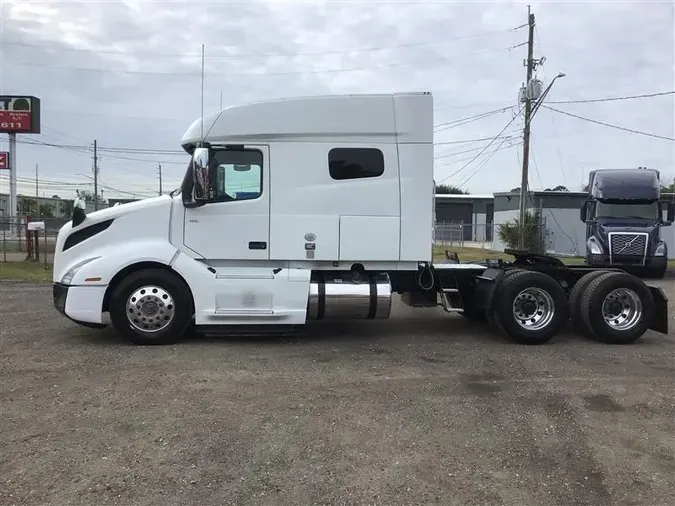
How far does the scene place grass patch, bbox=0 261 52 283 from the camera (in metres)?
16.2

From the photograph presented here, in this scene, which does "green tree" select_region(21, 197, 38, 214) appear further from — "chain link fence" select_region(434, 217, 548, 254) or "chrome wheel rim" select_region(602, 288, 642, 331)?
"chrome wheel rim" select_region(602, 288, 642, 331)

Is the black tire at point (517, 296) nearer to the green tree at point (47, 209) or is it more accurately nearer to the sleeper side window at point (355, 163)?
the sleeper side window at point (355, 163)

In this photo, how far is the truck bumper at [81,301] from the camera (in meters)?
7.34

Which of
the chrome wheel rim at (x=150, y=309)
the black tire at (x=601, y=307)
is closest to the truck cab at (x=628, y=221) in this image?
the black tire at (x=601, y=307)

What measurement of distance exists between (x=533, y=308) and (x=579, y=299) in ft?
2.30

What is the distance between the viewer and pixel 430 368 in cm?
657

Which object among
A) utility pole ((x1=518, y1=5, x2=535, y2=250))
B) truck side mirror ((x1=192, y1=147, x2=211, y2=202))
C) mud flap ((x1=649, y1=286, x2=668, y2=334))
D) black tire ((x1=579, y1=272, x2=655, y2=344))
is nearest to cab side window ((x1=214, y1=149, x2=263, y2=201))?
truck side mirror ((x1=192, y1=147, x2=211, y2=202))

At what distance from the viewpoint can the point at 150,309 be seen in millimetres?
7410

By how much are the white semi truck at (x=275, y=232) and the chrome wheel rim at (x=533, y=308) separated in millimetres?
19

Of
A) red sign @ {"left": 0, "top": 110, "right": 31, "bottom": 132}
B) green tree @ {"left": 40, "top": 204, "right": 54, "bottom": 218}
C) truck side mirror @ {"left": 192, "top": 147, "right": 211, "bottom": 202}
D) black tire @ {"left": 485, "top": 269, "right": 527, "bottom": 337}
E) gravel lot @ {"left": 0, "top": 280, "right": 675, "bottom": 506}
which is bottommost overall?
gravel lot @ {"left": 0, "top": 280, "right": 675, "bottom": 506}

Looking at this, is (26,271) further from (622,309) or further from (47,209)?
(47,209)

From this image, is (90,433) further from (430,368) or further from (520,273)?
(520,273)

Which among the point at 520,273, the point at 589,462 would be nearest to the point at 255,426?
the point at 589,462

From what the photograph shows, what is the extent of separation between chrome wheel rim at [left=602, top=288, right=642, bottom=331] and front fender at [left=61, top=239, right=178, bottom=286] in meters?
6.00
